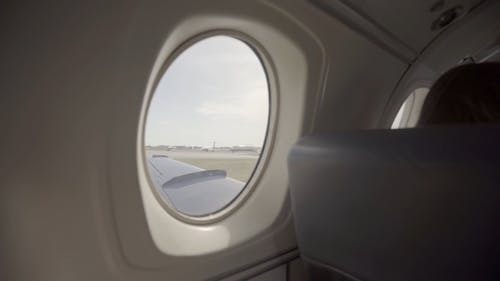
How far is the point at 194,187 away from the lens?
8.45 feet

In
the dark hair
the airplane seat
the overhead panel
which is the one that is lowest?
the airplane seat

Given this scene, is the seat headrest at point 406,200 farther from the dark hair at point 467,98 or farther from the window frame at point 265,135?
the window frame at point 265,135

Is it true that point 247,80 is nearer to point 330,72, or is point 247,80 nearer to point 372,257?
point 330,72

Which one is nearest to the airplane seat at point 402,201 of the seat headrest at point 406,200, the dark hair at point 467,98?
the seat headrest at point 406,200

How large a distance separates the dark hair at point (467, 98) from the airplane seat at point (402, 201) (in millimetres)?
406

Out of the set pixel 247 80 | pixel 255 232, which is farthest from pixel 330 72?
pixel 255 232

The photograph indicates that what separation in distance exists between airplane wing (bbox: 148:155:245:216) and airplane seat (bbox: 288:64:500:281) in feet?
3.54

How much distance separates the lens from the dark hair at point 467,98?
1167 mm

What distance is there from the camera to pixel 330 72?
213 centimetres

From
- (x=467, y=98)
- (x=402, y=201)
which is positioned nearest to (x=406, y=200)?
(x=402, y=201)

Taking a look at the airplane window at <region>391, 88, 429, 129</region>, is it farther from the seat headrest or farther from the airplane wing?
the seat headrest

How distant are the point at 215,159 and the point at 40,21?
220 centimetres

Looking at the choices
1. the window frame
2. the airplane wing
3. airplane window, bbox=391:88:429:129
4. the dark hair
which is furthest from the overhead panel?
airplane window, bbox=391:88:429:129

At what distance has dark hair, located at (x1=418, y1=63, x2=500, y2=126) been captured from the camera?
3.83ft
